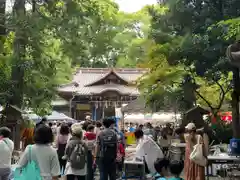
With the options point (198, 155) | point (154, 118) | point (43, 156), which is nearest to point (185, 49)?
point (198, 155)

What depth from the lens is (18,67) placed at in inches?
530

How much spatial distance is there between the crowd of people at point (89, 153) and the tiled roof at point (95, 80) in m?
24.8

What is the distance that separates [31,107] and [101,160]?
7.25m

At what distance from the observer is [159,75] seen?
16031 mm

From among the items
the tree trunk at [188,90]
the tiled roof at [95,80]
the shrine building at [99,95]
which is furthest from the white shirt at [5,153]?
the shrine building at [99,95]

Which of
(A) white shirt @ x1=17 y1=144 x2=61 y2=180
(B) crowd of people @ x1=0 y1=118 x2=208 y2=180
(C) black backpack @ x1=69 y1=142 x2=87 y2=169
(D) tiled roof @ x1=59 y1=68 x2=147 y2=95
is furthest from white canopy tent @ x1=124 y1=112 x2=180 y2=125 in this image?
(A) white shirt @ x1=17 y1=144 x2=61 y2=180

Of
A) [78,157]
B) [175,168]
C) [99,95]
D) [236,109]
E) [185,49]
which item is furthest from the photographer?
[99,95]

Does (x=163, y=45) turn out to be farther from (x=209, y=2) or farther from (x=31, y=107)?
(x=31, y=107)

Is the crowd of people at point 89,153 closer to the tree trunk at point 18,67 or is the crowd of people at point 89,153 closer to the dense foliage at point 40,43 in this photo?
the tree trunk at point 18,67

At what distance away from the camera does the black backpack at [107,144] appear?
8.41m

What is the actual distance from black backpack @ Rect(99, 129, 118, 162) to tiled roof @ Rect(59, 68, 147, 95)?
83.9ft

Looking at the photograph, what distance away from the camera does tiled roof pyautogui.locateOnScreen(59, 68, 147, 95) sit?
36.0 metres

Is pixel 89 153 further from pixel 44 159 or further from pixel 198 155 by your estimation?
pixel 44 159

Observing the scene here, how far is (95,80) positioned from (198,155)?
2958 centimetres
